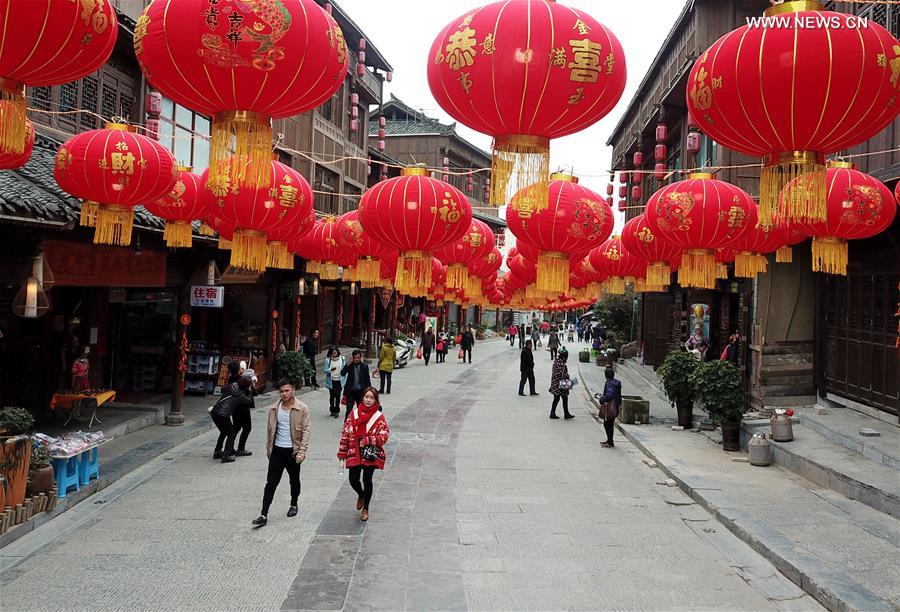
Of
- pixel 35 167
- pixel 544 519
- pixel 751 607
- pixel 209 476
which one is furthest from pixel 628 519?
pixel 35 167

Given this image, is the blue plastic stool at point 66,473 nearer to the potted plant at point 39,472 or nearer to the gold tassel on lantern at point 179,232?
the potted plant at point 39,472

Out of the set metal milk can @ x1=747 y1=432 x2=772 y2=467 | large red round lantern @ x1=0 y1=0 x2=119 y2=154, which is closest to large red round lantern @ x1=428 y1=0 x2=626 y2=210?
large red round lantern @ x1=0 y1=0 x2=119 y2=154

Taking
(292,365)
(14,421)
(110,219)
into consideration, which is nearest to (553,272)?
(110,219)

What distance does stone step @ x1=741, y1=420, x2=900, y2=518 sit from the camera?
26.8 feet

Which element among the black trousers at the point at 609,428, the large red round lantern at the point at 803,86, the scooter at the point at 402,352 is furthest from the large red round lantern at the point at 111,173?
the scooter at the point at 402,352

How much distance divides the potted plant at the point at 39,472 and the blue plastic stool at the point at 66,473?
0.85 feet

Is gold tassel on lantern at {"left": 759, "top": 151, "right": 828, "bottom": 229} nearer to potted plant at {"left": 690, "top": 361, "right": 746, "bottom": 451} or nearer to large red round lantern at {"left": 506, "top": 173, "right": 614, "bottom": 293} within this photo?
large red round lantern at {"left": 506, "top": 173, "right": 614, "bottom": 293}

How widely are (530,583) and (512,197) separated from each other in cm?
345

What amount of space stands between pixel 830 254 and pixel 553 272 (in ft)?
9.59

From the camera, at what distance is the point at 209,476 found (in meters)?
9.59

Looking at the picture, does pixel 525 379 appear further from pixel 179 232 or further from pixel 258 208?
pixel 258 208

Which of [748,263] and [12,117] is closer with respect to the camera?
[12,117]

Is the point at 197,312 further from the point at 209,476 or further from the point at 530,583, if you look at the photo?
the point at 530,583

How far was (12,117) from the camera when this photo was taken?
15.1 feet
